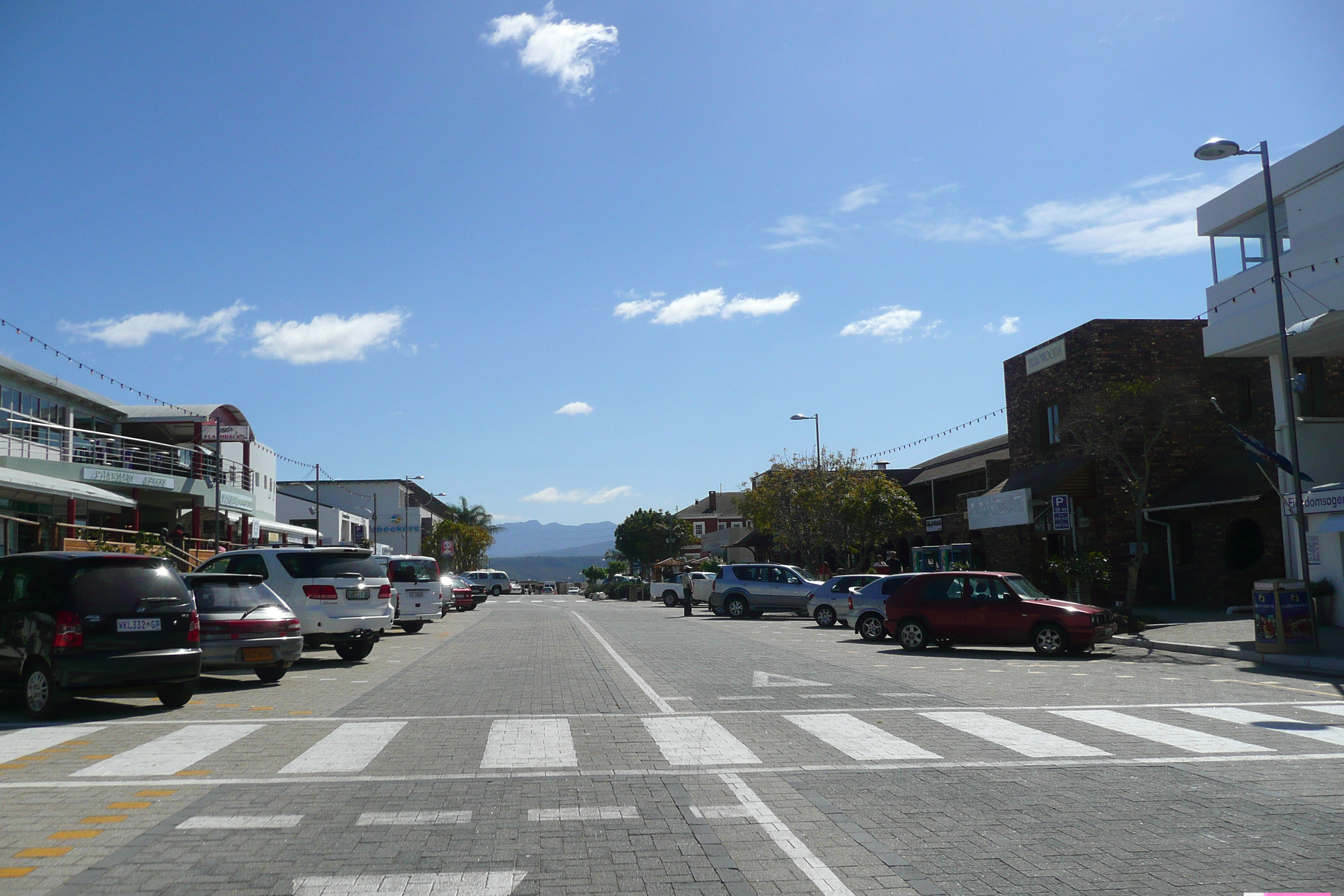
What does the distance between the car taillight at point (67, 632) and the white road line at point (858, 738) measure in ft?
23.6

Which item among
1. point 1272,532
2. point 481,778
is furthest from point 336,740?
point 1272,532

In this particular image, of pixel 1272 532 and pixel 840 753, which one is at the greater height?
pixel 1272 532

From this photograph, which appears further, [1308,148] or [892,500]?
[892,500]

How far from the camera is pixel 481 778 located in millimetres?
7676

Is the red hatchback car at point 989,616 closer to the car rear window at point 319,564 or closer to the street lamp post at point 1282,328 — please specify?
the street lamp post at point 1282,328

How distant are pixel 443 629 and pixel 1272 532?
2156 cm

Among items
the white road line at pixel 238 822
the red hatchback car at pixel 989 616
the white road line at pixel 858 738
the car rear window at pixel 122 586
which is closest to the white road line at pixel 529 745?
the white road line at pixel 238 822

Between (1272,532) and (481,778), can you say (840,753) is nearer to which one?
(481,778)

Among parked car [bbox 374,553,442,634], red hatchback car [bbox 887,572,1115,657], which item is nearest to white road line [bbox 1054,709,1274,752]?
red hatchback car [bbox 887,572,1115,657]

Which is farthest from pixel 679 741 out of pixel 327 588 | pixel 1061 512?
pixel 1061 512

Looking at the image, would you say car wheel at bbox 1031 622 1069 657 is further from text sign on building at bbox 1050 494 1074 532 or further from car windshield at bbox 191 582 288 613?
car windshield at bbox 191 582 288 613

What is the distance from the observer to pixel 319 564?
1722cm

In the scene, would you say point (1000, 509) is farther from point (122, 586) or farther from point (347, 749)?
point (347, 749)

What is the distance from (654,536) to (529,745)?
4076 inches
